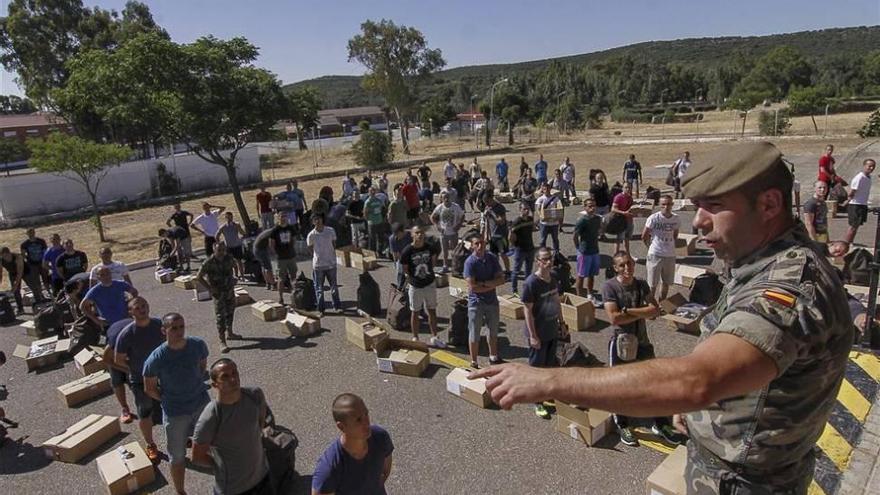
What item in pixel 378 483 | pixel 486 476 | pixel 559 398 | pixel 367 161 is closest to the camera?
pixel 559 398

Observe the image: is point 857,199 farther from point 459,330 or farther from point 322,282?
point 322,282

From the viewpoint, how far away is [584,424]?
18.0ft

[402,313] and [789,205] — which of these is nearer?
[789,205]

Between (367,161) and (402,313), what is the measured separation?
2946 cm

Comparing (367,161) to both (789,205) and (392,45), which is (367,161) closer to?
(392,45)

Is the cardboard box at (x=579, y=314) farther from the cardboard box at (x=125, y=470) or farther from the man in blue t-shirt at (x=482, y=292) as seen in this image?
the cardboard box at (x=125, y=470)

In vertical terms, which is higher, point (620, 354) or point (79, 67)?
point (79, 67)

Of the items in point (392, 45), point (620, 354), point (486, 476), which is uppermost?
point (392, 45)

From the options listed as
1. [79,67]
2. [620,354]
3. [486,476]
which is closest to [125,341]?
[486,476]

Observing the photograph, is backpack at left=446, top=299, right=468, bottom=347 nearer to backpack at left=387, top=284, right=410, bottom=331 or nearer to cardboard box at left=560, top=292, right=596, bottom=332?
backpack at left=387, top=284, right=410, bottom=331

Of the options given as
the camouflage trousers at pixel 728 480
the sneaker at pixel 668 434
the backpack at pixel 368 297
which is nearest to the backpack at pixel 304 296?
the backpack at pixel 368 297

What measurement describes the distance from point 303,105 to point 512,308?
44.1 feet

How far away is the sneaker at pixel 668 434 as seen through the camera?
542 cm

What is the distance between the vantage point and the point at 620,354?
549 cm
